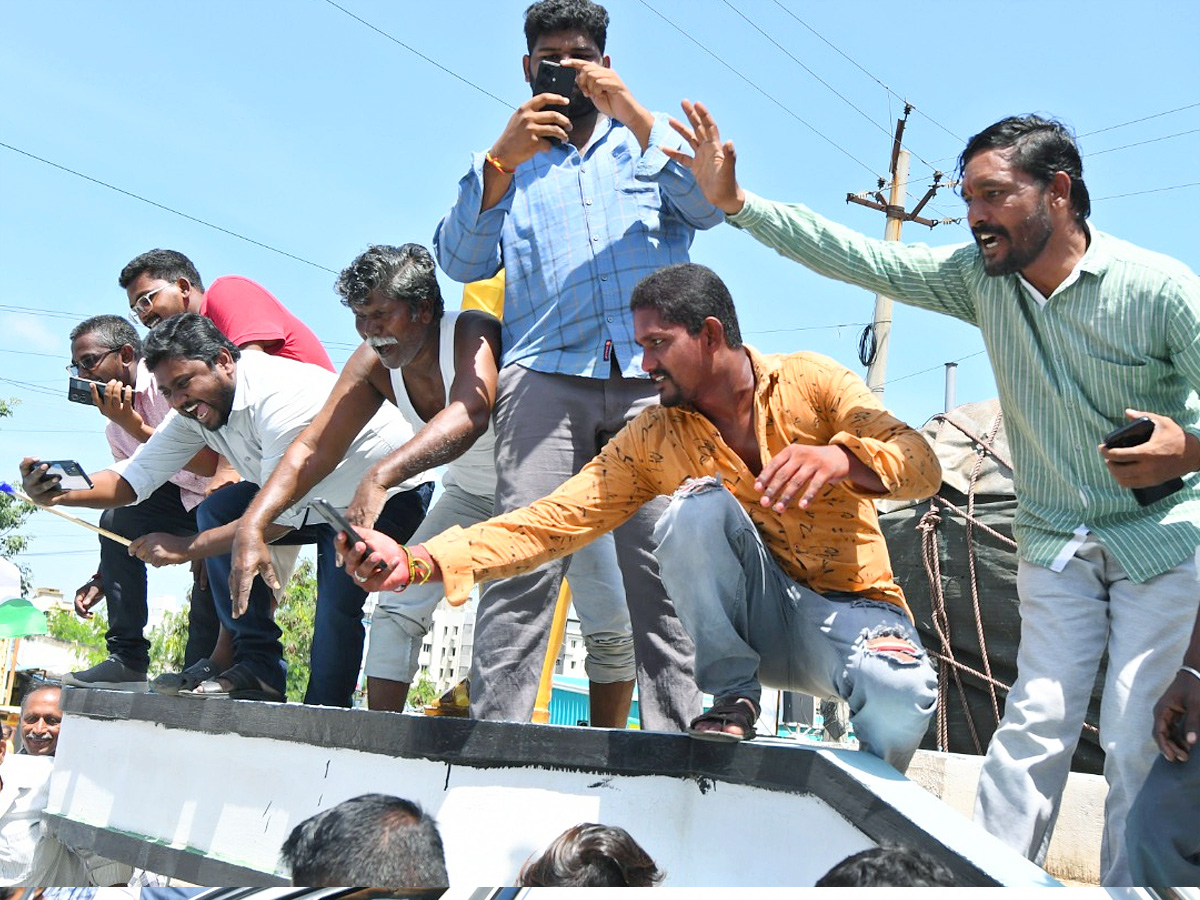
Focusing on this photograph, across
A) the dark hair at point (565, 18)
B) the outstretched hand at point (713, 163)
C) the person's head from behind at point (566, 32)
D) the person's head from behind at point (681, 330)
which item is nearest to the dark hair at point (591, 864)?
the person's head from behind at point (681, 330)

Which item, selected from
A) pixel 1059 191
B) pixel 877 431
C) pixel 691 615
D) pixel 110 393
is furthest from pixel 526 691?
pixel 110 393

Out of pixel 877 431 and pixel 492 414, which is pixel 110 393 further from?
pixel 877 431

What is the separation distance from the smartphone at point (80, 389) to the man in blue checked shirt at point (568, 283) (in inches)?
83.2

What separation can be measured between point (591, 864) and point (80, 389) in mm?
4099

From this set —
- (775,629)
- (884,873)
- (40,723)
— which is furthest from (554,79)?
(40,723)

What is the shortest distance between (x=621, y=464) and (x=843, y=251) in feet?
2.68

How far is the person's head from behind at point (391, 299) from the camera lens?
3.99m

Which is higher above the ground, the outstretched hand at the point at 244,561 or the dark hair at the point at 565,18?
the dark hair at the point at 565,18

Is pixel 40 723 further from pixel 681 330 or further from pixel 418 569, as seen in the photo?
pixel 681 330

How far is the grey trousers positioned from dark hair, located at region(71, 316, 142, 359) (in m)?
2.42

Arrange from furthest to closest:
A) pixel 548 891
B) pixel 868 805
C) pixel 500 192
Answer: pixel 500 192, pixel 868 805, pixel 548 891

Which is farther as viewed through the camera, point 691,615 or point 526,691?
point 526,691

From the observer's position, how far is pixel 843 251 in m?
3.26

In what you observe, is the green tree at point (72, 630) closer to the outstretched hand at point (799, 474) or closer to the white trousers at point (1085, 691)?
the outstretched hand at point (799, 474)
